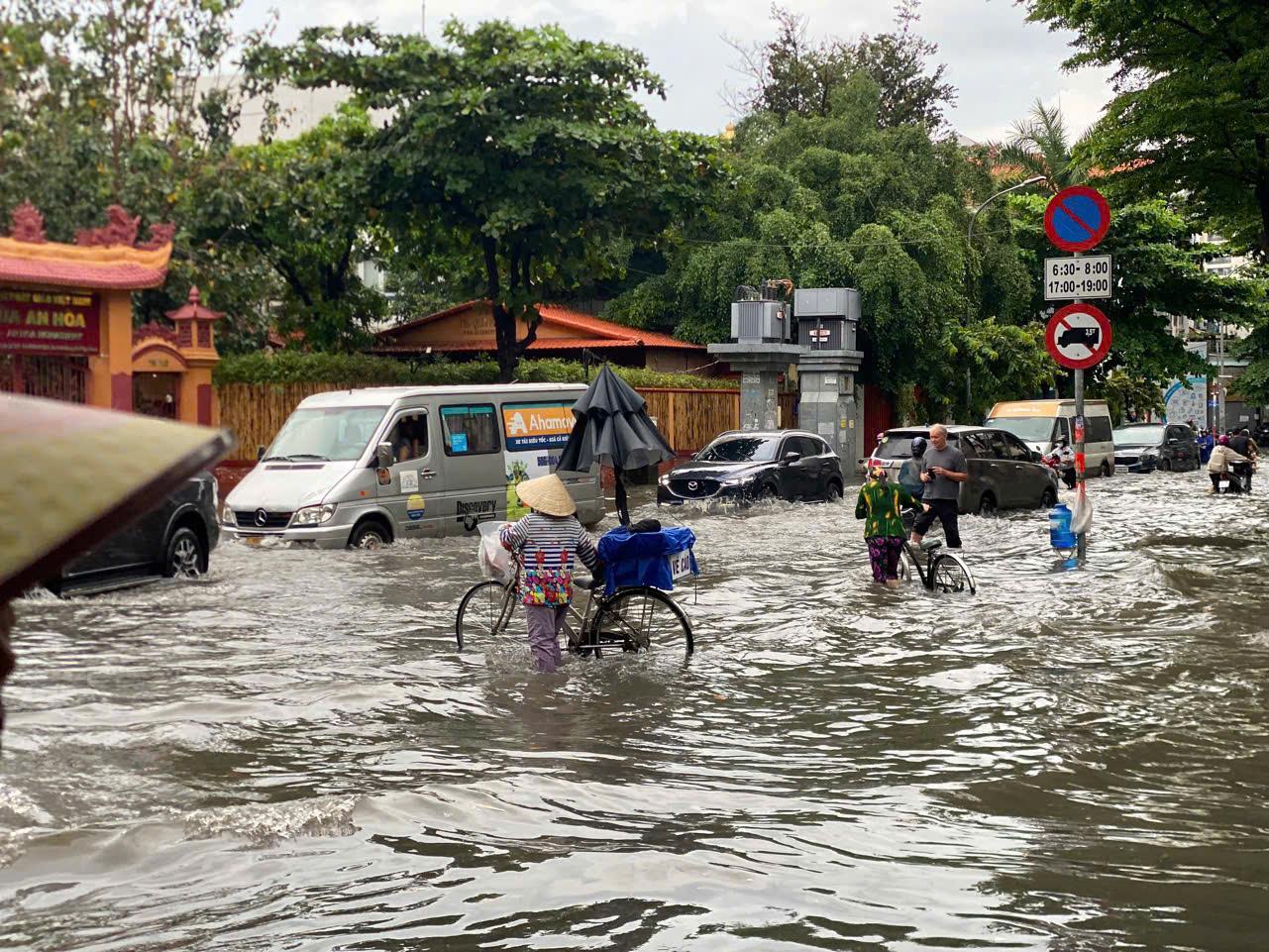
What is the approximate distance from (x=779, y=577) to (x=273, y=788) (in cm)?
955

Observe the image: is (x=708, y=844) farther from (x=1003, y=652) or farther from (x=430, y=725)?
(x=1003, y=652)

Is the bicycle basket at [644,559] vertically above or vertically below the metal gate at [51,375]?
below

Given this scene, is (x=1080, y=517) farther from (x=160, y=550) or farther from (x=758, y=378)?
(x=758, y=378)

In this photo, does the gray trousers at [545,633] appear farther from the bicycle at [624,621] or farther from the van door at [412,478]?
the van door at [412,478]

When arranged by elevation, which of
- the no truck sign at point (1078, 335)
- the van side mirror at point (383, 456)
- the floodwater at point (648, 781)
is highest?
the no truck sign at point (1078, 335)

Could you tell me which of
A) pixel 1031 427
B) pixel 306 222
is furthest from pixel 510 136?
pixel 1031 427

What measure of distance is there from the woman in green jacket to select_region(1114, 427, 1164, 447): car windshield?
30228 millimetres

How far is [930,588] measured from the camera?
47.4ft

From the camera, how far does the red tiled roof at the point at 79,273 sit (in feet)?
76.8

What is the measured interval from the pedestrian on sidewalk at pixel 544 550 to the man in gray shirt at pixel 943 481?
24.8 ft

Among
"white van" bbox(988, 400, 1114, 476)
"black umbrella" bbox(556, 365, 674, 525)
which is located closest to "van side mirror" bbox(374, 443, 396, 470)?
"black umbrella" bbox(556, 365, 674, 525)

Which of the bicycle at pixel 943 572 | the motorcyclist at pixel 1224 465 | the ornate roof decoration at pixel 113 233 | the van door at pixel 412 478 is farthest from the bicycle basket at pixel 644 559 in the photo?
Answer: the motorcyclist at pixel 1224 465

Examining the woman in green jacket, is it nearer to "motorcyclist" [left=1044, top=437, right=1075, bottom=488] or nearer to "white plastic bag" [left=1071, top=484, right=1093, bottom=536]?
"white plastic bag" [left=1071, top=484, right=1093, bottom=536]

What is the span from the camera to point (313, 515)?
1734cm
